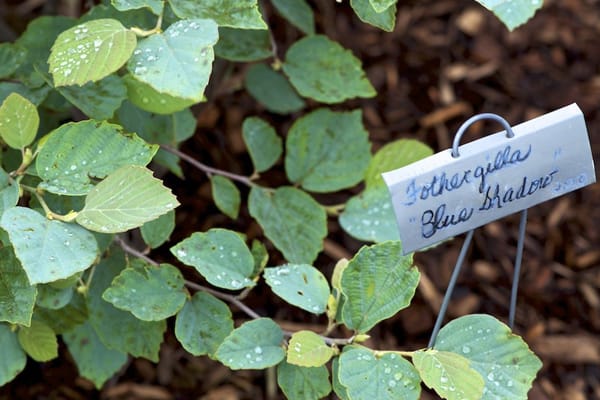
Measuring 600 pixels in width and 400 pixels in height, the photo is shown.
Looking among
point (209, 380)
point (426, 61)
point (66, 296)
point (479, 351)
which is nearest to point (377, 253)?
point (479, 351)

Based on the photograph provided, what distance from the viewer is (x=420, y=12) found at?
2.18 metres

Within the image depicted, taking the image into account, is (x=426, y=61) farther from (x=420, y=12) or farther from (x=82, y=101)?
(x=82, y=101)

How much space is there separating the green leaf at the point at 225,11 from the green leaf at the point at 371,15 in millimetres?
114

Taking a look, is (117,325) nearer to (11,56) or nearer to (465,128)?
(11,56)

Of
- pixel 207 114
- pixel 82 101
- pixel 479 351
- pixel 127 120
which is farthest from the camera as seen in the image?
pixel 207 114

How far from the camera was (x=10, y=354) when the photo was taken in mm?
1078

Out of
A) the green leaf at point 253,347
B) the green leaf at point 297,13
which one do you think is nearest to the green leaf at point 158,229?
the green leaf at point 253,347

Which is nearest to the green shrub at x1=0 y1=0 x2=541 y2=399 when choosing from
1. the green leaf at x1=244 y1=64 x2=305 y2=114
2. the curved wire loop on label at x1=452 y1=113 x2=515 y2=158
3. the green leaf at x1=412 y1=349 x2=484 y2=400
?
the green leaf at x1=412 y1=349 x2=484 y2=400

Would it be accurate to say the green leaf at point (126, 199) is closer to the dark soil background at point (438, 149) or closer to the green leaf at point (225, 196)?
the green leaf at point (225, 196)

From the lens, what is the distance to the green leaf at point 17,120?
0.89 m

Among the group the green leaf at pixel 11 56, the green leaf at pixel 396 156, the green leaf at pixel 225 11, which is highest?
the green leaf at pixel 225 11

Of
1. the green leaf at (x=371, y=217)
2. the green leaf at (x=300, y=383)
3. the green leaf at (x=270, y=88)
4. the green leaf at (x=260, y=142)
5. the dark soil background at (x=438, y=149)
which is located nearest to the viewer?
the green leaf at (x=300, y=383)

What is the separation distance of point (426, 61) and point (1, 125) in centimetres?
139

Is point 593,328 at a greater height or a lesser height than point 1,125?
lesser
